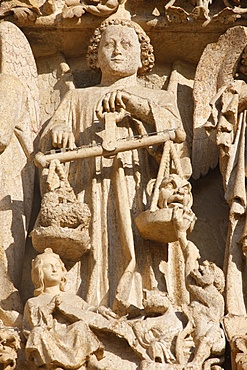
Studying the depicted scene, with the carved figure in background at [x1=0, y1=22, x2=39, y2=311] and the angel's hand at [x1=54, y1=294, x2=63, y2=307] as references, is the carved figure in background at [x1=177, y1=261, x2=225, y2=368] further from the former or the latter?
the carved figure in background at [x1=0, y1=22, x2=39, y2=311]

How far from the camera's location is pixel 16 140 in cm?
1145

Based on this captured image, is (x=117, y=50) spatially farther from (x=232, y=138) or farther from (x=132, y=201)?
(x=132, y=201)

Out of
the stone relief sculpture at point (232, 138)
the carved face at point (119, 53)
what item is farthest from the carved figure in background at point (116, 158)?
the stone relief sculpture at point (232, 138)

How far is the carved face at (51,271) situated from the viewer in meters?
10.3

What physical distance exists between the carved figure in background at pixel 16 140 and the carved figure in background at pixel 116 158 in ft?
0.85

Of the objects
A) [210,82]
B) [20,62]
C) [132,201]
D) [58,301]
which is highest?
[20,62]

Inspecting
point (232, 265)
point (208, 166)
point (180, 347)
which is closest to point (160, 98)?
point (208, 166)

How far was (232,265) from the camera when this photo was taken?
1059 centimetres

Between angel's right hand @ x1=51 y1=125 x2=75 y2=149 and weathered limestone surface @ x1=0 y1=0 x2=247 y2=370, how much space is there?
0.01m

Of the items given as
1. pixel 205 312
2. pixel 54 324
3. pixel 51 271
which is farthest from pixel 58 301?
pixel 205 312

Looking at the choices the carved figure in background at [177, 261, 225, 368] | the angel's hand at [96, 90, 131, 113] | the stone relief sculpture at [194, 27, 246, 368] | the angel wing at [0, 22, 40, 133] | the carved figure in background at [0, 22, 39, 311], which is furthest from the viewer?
the angel wing at [0, 22, 40, 133]

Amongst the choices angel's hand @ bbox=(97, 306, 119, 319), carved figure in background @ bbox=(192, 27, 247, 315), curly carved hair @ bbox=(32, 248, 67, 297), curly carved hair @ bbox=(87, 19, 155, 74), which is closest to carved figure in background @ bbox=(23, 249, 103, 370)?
curly carved hair @ bbox=(32, 248, 67, 297)

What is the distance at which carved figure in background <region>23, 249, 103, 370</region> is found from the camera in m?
9.83

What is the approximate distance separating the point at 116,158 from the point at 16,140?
78cm
